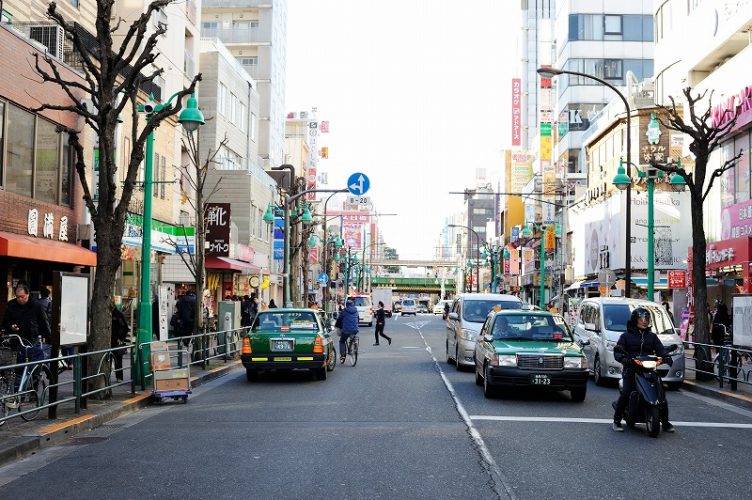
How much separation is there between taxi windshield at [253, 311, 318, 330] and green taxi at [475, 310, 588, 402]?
470cm

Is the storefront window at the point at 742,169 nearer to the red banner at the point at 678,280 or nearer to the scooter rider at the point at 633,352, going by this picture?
the red banner at the point at 678,280

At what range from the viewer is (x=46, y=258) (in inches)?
752

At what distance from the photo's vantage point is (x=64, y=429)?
11.1 meters

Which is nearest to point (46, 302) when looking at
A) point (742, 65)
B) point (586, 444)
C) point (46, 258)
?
point (46, 258)

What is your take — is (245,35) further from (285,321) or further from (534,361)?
(534,361)

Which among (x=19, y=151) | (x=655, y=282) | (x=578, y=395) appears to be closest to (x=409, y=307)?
(x=655, y=282)

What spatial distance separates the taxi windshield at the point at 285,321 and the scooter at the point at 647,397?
894 centimetres

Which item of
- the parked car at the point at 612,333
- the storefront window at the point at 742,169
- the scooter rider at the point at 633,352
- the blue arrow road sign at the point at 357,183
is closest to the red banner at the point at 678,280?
the storefront window at the point at 742,169

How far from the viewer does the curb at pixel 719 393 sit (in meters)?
15.6

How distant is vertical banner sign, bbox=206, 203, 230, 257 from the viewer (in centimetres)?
3681

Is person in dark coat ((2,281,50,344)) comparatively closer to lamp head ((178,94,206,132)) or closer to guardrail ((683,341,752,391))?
lamp head ((178,94,206,132))

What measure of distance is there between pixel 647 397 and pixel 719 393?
6.19 m

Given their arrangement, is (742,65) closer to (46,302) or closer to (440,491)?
(46,302)

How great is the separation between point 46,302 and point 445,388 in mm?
8582
